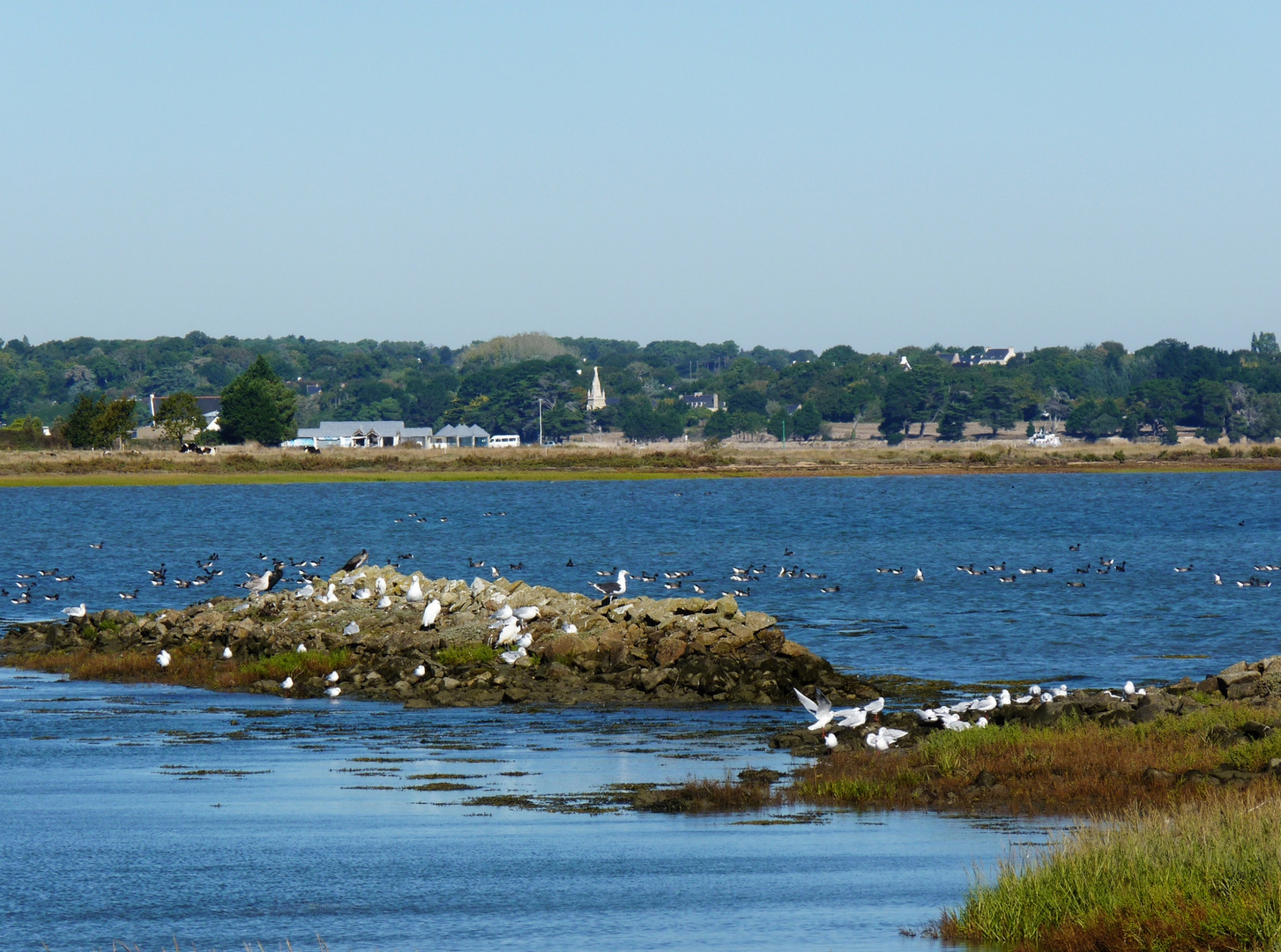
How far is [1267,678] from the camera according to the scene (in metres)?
22.2

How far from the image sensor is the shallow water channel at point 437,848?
12.7 metres

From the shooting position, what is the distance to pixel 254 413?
15438cm

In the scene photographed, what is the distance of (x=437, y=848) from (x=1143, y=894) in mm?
6923

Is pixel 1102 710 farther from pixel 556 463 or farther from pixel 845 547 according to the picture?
pixel 556 463

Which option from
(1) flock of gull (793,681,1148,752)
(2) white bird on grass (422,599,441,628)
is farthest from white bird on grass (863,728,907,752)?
(2) white bird on grass (422,599,441,628)

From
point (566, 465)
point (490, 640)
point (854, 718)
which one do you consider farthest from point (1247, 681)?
point (566, 465)

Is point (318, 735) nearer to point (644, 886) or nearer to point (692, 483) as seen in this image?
point (644, 886)

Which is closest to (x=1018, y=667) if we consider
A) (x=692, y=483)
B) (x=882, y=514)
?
(x=882, y=514)

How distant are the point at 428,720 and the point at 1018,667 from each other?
1208 cm

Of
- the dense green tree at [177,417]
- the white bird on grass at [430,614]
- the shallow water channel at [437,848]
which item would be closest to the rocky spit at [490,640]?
the white bird on grass at [430,614]

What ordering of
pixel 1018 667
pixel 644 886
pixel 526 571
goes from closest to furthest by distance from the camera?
1. pixel 644 886
2. pixel 1018 667
3. pixel 526 571

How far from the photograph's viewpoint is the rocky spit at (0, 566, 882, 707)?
27.4 metres

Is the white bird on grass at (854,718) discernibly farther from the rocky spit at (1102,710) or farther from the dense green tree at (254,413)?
the dense green tree at (254,413)

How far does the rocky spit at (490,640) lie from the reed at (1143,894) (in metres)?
14.4
